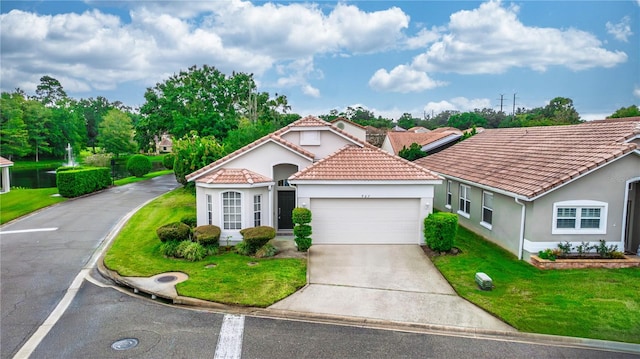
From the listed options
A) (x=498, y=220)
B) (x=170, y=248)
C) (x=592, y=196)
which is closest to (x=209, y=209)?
(x=170, y=248)

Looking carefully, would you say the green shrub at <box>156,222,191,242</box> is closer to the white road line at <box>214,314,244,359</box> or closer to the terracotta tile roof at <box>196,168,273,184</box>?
the terracotta tile roof at <box>196,168,273,184</box>

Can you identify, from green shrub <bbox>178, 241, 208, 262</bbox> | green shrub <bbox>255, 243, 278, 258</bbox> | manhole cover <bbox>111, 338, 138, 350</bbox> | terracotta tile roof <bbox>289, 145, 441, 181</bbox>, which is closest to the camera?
manhole cover <bbox>111, 338, 138, 350</bbox>

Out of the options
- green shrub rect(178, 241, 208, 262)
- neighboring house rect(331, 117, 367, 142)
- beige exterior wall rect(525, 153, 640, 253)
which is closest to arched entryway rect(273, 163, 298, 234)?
green shrub rect(178, 241, 208, 262)

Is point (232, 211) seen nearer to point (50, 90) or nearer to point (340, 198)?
point (340, 198)

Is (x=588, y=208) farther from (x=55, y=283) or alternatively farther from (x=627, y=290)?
(x=55, y=283)

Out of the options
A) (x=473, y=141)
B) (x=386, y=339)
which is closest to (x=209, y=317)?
(x=386, y=339)

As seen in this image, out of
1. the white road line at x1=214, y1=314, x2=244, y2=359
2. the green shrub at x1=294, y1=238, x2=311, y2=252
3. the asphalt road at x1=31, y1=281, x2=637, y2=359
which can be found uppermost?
the green shrub at x1=294, y1=238, x2=311, y2=252

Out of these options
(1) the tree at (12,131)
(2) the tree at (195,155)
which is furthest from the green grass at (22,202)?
(1) the tree at (12,131)

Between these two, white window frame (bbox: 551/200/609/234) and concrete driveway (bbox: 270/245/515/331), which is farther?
white window frame (bbox: 551/200/609/234)
